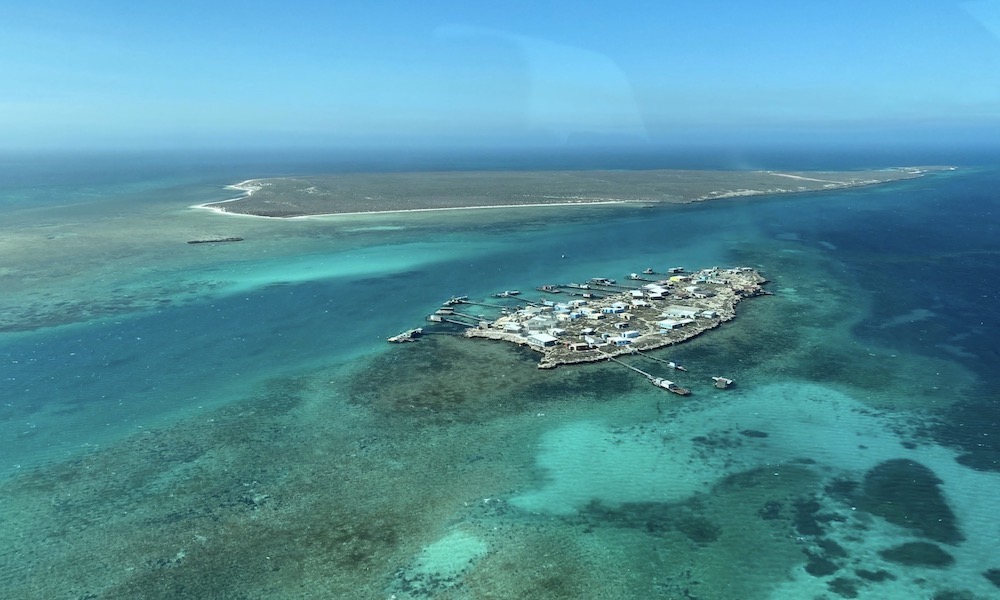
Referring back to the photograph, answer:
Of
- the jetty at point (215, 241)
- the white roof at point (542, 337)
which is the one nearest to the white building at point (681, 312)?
the white roof at point (542, 337)

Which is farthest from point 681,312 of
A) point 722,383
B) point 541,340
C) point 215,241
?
point 215,241

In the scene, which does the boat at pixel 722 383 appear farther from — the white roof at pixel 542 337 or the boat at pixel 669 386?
the white roof at pixel 542 337

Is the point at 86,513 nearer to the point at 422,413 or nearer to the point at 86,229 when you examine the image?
the point at 422,413

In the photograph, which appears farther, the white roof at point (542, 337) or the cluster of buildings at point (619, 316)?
the white roof at point (542, 337)

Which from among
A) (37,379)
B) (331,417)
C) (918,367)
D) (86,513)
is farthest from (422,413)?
(918,367)

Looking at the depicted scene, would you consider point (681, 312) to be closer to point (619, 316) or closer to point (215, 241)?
point (619, 316)

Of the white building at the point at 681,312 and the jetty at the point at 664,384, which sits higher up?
the white building at the point at 681,312
